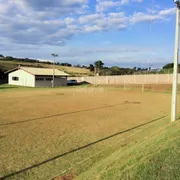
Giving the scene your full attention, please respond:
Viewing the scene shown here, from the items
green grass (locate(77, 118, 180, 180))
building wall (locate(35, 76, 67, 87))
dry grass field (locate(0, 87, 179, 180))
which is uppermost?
building wall (locate(35, 76, 67, 87))

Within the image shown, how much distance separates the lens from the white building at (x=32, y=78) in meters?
56.4

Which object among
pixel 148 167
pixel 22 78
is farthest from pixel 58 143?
pixel 22 78

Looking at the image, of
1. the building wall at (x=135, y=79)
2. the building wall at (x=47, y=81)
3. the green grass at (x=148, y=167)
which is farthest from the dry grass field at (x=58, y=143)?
the building wall at (x=47, y=81)

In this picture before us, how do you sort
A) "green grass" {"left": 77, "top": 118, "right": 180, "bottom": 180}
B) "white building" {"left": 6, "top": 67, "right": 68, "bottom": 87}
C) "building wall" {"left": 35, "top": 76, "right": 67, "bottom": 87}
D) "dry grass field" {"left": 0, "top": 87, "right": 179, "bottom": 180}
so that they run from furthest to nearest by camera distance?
1. "building wall" {"left": 35, "top": 76, "right": 67, "bottom": 87}
2. "white building" {"left": 6, "top": 67, "right": 68, "bottom": 87}
3. "dry grass field" {"left": 0, "top": 87, "right": 179, "bottom": 180}
4. "green grass" {"left": 77, "top": 118, "right": 180, "bottom": 180}

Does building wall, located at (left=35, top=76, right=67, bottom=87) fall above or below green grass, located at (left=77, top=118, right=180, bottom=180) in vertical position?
Result: above

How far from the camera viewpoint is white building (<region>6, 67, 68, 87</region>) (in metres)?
56.4

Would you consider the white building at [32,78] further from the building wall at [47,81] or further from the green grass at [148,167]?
the green grass at [148,167]

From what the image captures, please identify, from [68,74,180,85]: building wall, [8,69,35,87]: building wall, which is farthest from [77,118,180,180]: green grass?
[8,69,35,87]: building wall

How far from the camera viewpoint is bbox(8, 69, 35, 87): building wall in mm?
56575

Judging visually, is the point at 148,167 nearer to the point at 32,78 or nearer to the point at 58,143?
the point at 58,143

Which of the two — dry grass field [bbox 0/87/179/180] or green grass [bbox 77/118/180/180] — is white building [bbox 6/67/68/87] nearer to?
dry grass field [bbox 0/87/179/180]

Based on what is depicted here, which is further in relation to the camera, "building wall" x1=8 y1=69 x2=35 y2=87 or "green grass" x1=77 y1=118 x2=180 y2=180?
"building wall" x1=8 y1=69 x2=35 y2=87

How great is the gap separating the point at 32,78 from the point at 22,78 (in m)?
3.71

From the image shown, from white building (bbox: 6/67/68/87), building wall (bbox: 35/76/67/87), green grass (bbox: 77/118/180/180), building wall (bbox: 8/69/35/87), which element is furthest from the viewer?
building wall (bbox: 35/76/67/87)
